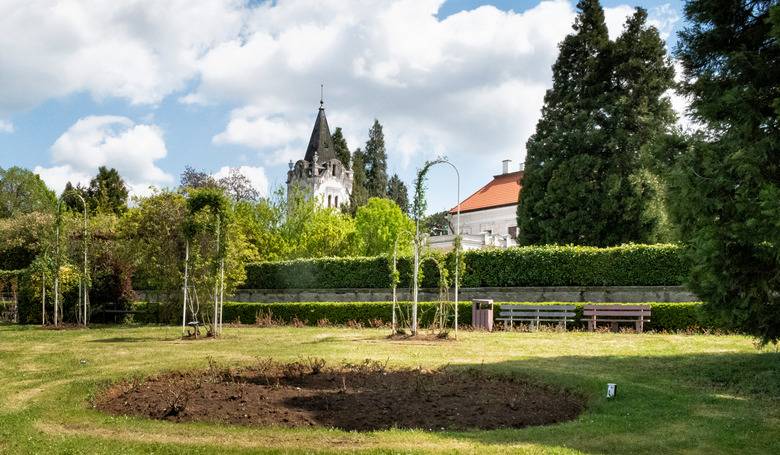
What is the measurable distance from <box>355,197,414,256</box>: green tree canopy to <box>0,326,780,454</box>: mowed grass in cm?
3263

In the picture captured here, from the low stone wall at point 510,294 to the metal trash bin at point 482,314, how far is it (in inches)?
176

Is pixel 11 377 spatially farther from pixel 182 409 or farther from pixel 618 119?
pixel 618 119

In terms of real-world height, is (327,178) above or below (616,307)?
above

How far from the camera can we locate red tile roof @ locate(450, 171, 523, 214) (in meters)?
62.2

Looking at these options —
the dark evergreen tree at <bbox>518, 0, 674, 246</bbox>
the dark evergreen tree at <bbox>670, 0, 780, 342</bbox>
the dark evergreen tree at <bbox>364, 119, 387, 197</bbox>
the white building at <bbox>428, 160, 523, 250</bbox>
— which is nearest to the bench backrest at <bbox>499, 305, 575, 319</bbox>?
the dark evergreen tree at <bbox>670, 0, 780, 342</bbox>

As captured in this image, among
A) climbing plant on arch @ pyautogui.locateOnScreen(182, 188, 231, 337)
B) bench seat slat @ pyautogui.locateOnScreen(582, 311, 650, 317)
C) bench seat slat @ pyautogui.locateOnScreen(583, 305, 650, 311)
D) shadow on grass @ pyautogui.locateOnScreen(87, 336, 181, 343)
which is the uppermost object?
climbing plant on arch @ pyautogui.locateOnScreen(182, 188, 231, 337)

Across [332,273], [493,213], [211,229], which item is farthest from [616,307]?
[493,213]

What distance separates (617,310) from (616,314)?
217mm

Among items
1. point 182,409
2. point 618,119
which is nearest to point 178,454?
point 182,409

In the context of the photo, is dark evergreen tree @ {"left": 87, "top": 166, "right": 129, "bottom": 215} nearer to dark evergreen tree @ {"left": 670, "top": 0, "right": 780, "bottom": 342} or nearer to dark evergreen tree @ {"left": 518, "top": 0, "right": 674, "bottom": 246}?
dark evergreen tree @ {"left": 518, "top": 0, "right": 674, "bottom": 246}

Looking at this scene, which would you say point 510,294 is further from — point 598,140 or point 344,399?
point 344,399

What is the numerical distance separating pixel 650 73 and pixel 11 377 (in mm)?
31813

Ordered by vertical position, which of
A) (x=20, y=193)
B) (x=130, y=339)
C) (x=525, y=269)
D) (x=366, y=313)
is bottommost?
(x=130, y=339)

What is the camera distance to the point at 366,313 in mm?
23328
